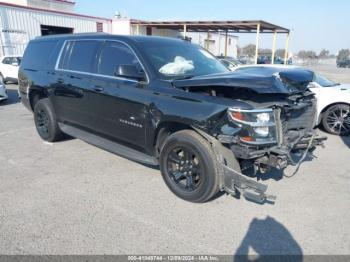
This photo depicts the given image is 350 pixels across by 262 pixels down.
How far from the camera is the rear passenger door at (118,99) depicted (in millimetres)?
4183

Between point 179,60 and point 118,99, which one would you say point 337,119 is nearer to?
point 179,60

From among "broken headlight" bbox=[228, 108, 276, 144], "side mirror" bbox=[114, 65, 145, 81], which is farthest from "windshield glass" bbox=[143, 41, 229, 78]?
"broken headlight" bbox=[228, 108, 276, 144]

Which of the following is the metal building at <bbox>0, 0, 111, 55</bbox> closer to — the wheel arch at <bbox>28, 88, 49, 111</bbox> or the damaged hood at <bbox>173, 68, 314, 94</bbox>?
the wheel arch at <bbox>28, 88, 49, 111</bbox>

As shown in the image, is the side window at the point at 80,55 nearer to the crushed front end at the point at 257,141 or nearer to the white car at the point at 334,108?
the crushed front end at the point at 257,141

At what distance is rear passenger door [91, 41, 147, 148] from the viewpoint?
165 inches

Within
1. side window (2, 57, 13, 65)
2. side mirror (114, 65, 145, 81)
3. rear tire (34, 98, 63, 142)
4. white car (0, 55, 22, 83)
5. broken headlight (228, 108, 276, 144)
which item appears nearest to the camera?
broken headlight (228, 108, 276, 144)

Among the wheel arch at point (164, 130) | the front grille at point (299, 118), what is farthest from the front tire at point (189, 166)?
the front grille at point (299, 118)

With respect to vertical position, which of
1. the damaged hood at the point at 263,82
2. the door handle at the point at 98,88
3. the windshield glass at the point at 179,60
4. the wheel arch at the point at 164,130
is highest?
the windshield glass at the point at 179,60

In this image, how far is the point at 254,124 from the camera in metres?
3.31

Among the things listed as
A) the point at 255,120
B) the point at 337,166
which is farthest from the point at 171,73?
the point at 337,166

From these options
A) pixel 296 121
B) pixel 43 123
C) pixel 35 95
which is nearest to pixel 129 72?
pixel 296 121

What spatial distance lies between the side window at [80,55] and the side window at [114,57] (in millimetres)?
219

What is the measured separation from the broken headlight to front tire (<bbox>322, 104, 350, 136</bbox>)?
4.62 meters

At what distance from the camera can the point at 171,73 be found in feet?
13.6
